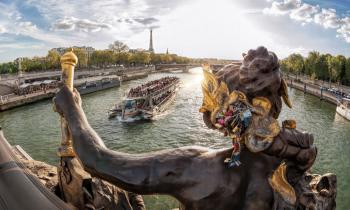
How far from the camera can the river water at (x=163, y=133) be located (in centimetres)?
1431

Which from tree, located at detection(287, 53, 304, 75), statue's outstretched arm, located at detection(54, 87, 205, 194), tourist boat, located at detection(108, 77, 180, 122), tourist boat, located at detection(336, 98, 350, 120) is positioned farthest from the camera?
tree, located at detection(287, 53, 304, 75)

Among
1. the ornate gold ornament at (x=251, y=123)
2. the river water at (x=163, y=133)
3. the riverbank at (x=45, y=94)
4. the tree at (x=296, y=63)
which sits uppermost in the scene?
the tree at (x=296, y=63)

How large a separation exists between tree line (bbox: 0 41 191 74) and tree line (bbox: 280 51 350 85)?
92.4 ft

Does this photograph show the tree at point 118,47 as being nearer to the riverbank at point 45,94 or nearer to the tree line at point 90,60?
the tree line at point 90,60

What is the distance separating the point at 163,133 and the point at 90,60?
5003 cm

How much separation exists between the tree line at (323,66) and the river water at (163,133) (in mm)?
10871

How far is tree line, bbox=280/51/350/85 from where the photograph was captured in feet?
123

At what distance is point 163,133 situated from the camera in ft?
62.8

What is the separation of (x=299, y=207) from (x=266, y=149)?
32 centimetres

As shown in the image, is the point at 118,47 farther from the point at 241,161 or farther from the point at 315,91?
the point at 241,161

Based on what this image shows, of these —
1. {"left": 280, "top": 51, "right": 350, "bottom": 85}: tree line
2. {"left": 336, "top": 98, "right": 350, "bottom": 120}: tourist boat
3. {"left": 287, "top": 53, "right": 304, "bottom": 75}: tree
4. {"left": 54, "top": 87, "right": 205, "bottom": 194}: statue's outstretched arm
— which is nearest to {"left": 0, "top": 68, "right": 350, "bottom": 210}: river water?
{"left": 336, "top": 98, "right": 350, "bottom": 120}: tourist boat

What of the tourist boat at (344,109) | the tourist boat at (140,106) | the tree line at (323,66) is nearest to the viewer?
the tourist boat at (140,106)

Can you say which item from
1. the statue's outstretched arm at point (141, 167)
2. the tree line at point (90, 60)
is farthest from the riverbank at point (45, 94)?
the statue's outstretched arm at point (141, 167)

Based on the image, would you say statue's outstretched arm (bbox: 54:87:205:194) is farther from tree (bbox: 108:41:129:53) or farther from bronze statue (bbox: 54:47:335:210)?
tree (bbox: 108:41:129:53)
